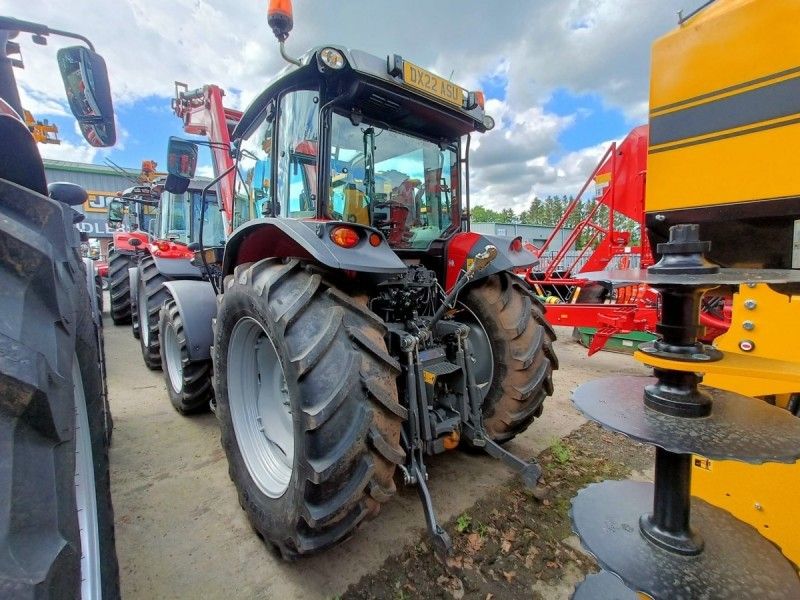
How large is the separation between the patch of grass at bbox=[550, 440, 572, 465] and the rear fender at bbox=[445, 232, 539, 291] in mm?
1348

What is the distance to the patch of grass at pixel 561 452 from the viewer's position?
273cm

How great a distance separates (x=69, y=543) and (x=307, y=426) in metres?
0.76

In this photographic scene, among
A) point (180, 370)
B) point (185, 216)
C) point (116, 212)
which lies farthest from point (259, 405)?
point (116, 212)

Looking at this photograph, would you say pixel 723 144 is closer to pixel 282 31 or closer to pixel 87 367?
pixel 282 31

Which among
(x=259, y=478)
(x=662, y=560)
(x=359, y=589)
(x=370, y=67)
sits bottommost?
(x=359, y=589)

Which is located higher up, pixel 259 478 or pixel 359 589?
pixel 259 478

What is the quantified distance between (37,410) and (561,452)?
2.89 m

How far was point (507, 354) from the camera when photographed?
2.38 m

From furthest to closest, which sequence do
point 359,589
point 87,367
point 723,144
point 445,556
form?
point 445,556, point 359,589, point 87,367, point 723,144

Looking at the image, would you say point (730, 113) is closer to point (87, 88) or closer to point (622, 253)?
point (87, 88)

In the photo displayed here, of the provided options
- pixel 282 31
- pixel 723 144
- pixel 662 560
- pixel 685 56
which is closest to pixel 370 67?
pixel 282 31

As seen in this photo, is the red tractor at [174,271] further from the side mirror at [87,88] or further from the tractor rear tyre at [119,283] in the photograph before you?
the side mirror at [87,88]

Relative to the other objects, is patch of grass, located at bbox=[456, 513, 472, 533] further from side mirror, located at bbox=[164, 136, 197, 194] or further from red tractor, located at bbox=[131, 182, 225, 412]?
side mirror, located at bbox=[164, 136, 197, 194]

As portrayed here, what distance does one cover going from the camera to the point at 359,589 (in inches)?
66.8
